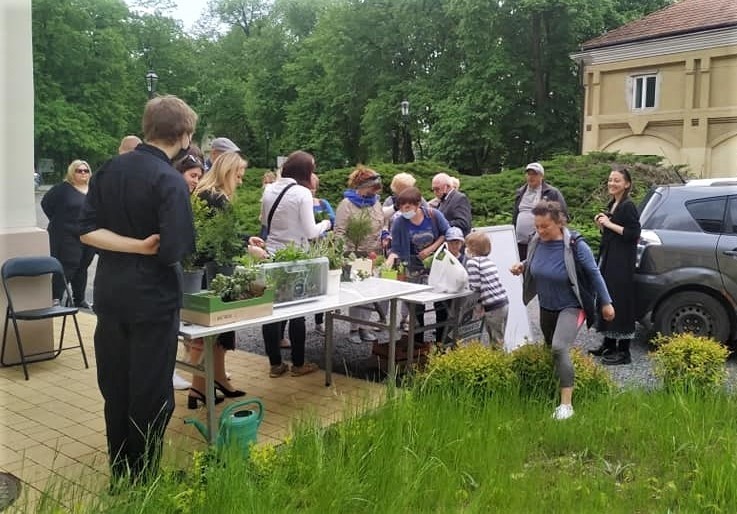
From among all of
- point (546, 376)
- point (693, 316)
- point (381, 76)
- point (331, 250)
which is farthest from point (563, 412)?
point (381, 76)

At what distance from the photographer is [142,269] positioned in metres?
2.86

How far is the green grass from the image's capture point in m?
2.76

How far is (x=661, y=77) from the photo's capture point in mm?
20297

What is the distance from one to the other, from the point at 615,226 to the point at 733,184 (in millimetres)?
1469

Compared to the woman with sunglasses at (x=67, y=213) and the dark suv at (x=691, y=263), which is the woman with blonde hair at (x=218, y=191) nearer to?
the woman with sunglasses at (x=67, y=213)

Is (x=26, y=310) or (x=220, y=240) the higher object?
(x=220, y=240)

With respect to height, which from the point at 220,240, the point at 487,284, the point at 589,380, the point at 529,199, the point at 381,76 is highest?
the point at 381,76

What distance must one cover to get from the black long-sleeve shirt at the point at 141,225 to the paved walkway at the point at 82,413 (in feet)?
2.23

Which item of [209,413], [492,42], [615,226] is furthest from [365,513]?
[492,42]

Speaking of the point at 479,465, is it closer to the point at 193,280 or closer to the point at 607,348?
the point at 193,280

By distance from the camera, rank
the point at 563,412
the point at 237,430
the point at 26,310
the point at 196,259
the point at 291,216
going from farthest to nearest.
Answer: the point at 26,310, the point at 291,216, the point at 563,412, the point at 196,259, the point at 237,430

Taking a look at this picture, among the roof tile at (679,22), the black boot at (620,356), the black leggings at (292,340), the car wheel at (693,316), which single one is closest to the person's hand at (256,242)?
the black leggings at (292,340)

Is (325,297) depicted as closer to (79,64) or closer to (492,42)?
(79,64)

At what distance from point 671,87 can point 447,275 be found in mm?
17840
